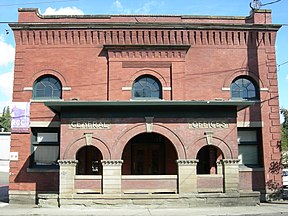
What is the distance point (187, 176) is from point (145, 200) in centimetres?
225

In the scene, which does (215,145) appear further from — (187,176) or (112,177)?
(112,177)

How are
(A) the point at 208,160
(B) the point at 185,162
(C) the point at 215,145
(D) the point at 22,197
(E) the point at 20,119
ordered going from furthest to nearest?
(A) the point at 208,160, (E) the point at 20,119, (D) the point at 22,197, (C) the point at 215,145, (B) the point at 185,162

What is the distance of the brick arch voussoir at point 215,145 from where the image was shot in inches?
669

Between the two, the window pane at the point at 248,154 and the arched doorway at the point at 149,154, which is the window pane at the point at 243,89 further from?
the arched doorway at the point at 149,154

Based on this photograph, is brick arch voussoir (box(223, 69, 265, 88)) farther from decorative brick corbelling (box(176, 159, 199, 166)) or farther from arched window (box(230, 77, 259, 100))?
decorative brick corbelling (box(176, 159, 199, 166))

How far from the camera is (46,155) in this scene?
19859 millimetres

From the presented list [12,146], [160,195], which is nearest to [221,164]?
[160,195]

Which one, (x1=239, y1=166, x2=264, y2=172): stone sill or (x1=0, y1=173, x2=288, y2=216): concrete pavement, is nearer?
(x1=0, y1=173, x2=288, y2=216): concrete pavement

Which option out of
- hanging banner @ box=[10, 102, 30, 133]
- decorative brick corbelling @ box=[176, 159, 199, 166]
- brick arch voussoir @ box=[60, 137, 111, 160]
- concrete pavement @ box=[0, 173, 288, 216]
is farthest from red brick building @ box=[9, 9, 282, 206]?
concrete pavement @ box=[0, 173, 288, 216]

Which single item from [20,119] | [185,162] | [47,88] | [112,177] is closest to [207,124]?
[185,162]

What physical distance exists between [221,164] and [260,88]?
19.0ft

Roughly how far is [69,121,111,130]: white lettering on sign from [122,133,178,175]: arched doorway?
131 inches

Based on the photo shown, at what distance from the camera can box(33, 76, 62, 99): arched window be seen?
2031 centimetres

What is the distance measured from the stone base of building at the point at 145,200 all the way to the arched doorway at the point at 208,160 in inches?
127
